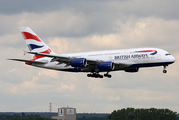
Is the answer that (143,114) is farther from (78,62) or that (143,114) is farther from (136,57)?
(78,62)

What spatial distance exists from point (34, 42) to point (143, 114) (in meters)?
98.8

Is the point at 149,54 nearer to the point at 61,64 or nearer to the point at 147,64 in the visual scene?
the point at 147,64

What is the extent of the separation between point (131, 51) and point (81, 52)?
42.9 ft

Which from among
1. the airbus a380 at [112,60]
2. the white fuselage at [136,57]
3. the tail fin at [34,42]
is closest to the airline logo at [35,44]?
the tail fin at [34,42]

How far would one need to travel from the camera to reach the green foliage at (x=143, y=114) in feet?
565

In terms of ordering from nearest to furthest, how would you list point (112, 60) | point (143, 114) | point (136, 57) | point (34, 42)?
point (136, 57) < point (112, 60) < point (34, 42) < point (143, 114)

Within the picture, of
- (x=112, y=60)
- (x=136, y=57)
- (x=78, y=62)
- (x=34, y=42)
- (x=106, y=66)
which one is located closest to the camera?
(x=78, y=62)

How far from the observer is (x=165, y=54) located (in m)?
78.0

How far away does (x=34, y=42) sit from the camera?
94.4m

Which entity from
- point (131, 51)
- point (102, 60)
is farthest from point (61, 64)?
point (131, 51)

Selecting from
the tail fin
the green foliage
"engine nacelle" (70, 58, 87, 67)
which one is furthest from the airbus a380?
the green foliage

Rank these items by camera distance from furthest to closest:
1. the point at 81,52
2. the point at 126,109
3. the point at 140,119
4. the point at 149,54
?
the point at 126,109 → the point at 140,119 → the point at 81,52 → the point at 149,54

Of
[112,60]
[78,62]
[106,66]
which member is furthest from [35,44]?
[106,66]

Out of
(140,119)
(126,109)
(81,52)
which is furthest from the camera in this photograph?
(126,109)
